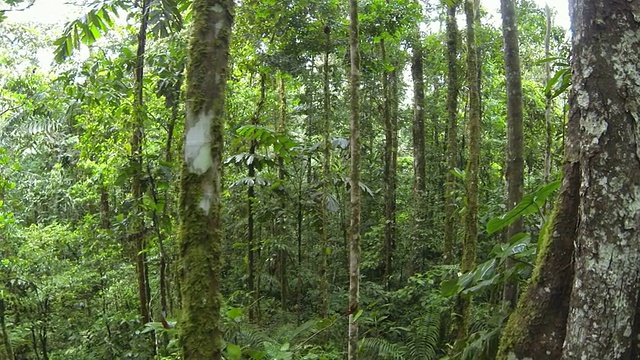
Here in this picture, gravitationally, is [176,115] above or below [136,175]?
above

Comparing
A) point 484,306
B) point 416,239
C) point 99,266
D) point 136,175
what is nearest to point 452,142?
point 484,306

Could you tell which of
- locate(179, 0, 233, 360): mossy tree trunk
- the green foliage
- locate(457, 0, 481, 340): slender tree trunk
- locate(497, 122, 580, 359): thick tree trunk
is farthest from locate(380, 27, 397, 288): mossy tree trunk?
locate(179, 0, 233, 360): mossy tree trunk

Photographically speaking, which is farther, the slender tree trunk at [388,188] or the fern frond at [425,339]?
the slender tree trunk at [388,188]

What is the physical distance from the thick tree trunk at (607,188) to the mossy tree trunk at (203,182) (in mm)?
1558

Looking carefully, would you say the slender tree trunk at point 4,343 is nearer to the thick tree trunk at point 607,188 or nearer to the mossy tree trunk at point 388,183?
the thick tree trunk at point 607,188

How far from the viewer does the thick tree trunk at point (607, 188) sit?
1.82 meters

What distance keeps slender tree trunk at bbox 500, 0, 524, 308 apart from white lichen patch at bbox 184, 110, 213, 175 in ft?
11.8

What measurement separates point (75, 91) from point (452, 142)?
5.16m

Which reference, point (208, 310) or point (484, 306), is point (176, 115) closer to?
point (208, 310)

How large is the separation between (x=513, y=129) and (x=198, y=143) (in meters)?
4.00

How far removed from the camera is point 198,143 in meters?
2.39

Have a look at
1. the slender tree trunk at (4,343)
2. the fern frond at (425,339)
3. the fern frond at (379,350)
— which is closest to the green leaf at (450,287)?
the fern frond at (379,350)

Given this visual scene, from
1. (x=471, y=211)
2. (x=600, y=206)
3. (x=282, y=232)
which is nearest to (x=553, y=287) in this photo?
(x=600, y=206)

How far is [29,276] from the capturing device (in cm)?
735
